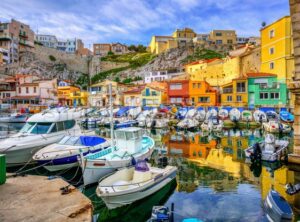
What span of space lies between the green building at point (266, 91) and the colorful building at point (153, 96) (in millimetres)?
19390

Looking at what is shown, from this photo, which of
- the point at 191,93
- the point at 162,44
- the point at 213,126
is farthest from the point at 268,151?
the point at 162,44

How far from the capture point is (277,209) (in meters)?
8.83

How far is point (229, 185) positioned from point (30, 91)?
6256cm

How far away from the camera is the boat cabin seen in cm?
1541

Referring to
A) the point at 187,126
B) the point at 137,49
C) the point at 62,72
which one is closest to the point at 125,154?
the point at 187,126

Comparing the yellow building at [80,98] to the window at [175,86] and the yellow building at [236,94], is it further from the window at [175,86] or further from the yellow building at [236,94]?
the yellow building at [236,94]

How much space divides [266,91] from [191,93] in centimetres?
1494

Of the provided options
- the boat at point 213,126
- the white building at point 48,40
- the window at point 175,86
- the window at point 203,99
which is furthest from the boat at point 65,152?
the white building at point 48,40

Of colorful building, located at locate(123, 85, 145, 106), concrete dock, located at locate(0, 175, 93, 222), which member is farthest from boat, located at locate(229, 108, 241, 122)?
concrete dock, located at locate(0, 175, 93, 222)

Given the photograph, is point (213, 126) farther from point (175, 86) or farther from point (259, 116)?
point (175, 86)

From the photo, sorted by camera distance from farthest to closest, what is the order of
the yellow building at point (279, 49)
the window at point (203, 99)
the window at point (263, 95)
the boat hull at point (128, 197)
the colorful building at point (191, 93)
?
the window at point (203, 99) < the colorful building at point (191, 93) < the window at point (263, 95) < the yellow building at point (279, 49) < the boat hull at point (128, 197)

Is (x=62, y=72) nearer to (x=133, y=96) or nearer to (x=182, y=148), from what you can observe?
(x=133, y=96)

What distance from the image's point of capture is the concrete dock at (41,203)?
233 inches

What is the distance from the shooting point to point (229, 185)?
13.7 metres
